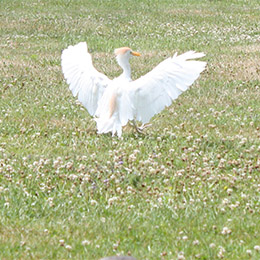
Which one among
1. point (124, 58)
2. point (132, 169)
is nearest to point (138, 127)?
point (124, 58)

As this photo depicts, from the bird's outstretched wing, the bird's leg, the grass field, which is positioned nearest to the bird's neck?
the bird's outstretched wing

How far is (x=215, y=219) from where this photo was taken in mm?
6473

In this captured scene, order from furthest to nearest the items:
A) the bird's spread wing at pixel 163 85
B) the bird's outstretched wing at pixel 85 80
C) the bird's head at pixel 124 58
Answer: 1. the bird's head at pixel 124 58
2. the bird's outstretched wing at pixel 85 80
3. the bird's spread wing at pixel 163 85

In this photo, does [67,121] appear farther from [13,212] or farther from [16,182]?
[13,212]

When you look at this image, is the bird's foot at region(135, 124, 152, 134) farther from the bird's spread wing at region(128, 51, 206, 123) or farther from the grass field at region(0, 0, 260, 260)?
the bird's spread wing at region(128, 51, 206, 123)

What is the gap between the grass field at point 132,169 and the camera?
6035 mm

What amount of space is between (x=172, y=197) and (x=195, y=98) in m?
4.91

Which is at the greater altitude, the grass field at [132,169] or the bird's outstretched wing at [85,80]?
→ the bird's outstretched wing at [85,80]

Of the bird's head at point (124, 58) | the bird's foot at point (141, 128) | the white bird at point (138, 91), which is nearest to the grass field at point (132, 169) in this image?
the bird's foot at point (141, 128)

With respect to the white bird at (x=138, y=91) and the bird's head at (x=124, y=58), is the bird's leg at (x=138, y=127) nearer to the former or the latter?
the white bird at (x=138, y=91)

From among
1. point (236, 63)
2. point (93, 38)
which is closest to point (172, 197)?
point (236, 63)

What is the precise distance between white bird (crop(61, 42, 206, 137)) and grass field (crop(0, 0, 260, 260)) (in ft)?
0.99

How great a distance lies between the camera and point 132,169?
791 centimetres

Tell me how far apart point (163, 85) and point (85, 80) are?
1169 millimetres
